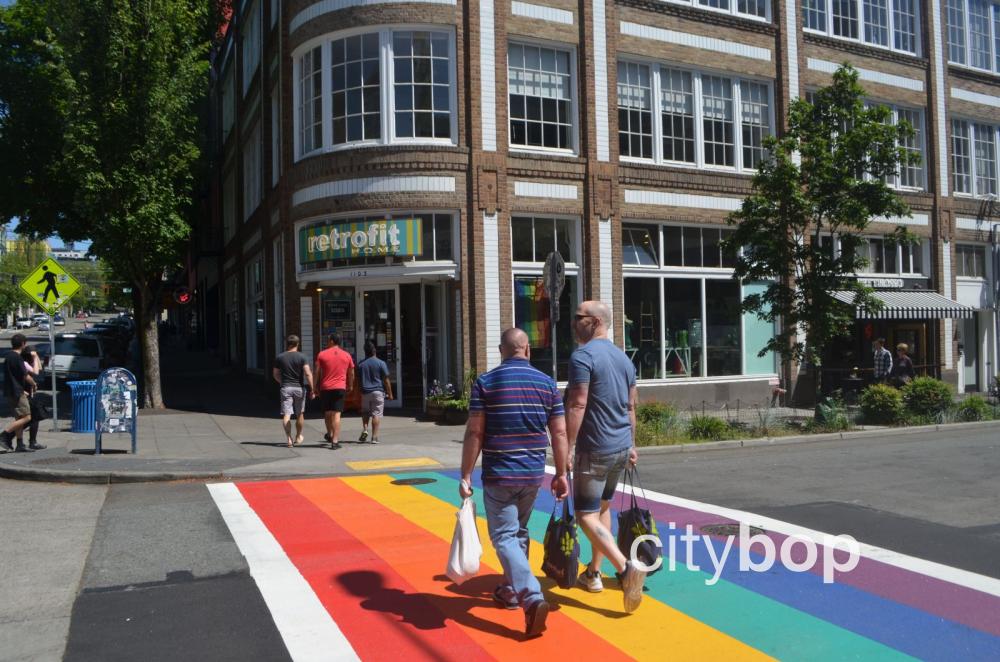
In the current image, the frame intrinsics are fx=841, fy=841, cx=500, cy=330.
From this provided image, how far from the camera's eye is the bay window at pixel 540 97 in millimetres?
18141

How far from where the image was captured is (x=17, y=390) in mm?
12969

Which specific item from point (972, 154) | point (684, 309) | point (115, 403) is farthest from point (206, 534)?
point (972, 154)

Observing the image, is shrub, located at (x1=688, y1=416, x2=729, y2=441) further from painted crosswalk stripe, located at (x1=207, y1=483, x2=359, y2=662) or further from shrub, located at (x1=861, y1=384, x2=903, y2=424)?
painted crosswalk stripe, located at (x1=207, y1=483, x2=359, y2=662)

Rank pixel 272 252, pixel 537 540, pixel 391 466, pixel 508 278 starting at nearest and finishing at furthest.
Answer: pixel 537 540 → pixel 391 466 → pixel 508 278 → pixel 272 252

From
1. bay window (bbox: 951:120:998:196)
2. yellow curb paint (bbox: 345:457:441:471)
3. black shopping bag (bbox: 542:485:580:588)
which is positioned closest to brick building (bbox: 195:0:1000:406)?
bay window (bbox: 951:120:998:196)

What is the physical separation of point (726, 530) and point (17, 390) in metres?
10.9

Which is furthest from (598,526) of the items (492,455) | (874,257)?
(874,257)

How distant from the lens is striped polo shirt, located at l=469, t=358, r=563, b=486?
524 centimetres

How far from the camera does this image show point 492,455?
527cm

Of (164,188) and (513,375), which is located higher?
(164,188)

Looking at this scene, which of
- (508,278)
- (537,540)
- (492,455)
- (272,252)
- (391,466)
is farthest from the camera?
(272,252)

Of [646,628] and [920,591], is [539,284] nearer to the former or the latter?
[920,591]

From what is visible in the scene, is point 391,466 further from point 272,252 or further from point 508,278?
point 272,252

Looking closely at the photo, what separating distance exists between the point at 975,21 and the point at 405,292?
2050 centimetres
